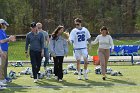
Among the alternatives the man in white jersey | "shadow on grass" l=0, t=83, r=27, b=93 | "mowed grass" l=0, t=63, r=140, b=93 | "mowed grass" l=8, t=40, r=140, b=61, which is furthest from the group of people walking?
"mowed grass" l=8, t=40, r=140, b=61

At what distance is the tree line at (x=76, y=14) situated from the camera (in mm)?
57781

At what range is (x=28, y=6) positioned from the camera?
61.2 metres

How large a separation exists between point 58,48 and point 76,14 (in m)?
45.3

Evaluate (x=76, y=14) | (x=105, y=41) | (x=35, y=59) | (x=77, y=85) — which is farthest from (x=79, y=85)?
(x=76, y=14)

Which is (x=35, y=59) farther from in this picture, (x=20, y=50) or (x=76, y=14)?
(x=76, y=14)

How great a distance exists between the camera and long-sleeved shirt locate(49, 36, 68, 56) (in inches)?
565

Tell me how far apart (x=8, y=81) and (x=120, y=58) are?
9.24 m

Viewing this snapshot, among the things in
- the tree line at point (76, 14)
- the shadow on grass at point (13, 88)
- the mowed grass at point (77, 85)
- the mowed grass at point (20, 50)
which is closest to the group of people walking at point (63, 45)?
the mowed grass at point (77, 85)

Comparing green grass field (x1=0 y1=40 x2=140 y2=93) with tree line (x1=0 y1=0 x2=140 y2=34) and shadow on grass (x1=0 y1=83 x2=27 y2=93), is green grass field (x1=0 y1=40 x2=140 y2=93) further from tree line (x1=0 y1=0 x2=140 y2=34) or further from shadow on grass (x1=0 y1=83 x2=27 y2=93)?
tree line (x1=0 y1=0 x2=140 y2=34)

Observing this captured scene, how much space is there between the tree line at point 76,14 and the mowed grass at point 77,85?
4177cm

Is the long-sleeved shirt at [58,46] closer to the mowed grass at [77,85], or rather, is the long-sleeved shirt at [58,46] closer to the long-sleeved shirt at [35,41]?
the long-sleeved shirt at [35,41]

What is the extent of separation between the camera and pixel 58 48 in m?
14.4

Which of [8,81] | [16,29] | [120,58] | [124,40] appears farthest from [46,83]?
[16,29]

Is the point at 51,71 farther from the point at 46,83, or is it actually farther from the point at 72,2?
the point at 72,2
